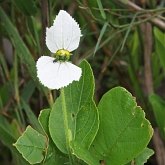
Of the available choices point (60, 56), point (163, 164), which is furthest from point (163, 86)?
point (60, 56)

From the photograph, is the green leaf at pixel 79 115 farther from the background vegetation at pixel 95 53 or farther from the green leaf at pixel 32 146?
the background vegetation at pixel 95 53

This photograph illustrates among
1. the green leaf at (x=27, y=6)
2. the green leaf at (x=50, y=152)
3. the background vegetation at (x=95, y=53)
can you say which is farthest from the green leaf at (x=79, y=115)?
the green leaf at (x=27, y=6)

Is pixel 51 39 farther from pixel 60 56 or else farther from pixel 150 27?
pixel 150 27

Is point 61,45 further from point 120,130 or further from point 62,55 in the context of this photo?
point 120,130

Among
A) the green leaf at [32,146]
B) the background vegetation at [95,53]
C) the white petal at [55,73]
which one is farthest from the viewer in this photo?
the background vegetation at [95,53]

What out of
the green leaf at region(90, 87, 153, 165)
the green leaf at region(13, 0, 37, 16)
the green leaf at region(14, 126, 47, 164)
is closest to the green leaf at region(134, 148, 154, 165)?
the green leaf at region(90, 87, 153, 165)
